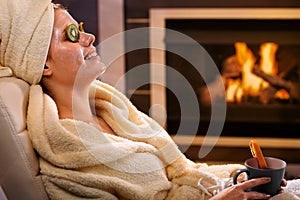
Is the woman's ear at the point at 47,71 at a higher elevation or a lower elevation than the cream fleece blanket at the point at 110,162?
higher

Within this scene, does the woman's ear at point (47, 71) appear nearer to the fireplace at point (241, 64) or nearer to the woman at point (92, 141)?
the woman at point (92, 141)

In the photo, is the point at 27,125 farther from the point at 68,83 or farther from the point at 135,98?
the point at 135,98

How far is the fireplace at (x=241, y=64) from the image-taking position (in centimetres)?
299

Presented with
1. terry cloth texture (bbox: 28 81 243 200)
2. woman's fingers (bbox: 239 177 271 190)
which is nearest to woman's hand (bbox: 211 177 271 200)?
woman's fingers (bbox: 239 177 271 190)

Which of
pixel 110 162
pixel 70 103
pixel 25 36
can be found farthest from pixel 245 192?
pixel 25 36

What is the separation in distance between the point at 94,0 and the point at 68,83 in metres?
1.65

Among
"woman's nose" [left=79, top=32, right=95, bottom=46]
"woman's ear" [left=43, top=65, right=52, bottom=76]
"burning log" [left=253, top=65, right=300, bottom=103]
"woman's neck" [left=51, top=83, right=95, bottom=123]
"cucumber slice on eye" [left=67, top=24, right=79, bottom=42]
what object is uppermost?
"cucumber slice on eye" [left=67, top=24, right=79, bottom=42]

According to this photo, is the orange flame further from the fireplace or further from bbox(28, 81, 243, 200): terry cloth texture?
bbox(28, 81, 243, 200): terry cloth texture

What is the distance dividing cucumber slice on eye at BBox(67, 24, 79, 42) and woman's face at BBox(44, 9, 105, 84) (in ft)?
0.03

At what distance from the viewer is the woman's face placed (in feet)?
4.71

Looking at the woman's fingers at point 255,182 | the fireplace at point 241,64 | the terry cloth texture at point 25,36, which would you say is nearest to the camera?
the woman's fingers at point 255,182

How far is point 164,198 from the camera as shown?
1451 millimetres

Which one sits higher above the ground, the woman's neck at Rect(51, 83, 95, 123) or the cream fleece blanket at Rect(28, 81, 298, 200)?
the woman's neck at Rect(51, 83, 95, 123)

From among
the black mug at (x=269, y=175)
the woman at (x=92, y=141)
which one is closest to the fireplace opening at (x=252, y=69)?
the woman at (x=92, y=141)
